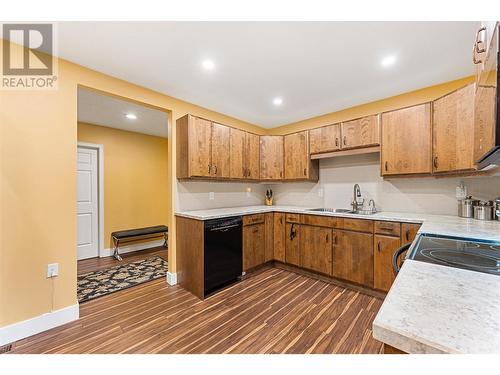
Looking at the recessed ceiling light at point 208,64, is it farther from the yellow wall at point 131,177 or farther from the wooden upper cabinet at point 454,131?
the yellow wall at point 131,177

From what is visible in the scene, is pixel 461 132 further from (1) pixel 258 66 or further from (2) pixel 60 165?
(2) pixel 60 165

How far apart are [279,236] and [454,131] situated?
2.38 m

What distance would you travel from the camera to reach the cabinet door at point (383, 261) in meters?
2.34

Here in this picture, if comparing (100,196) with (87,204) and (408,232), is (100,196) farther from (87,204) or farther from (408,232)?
(408,232)

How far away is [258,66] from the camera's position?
87.1 inches

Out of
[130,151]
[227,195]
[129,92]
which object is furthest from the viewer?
[130,151]

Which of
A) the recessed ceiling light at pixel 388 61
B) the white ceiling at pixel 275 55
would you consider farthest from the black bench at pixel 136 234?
the recessed ceiling light at pixel 388 61

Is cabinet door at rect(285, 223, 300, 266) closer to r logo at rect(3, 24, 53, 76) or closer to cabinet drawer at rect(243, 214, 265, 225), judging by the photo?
cabinet drawer at rect(243, 214, 265, 225)

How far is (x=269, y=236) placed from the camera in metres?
3.35

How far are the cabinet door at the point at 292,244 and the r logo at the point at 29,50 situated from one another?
128 inches
